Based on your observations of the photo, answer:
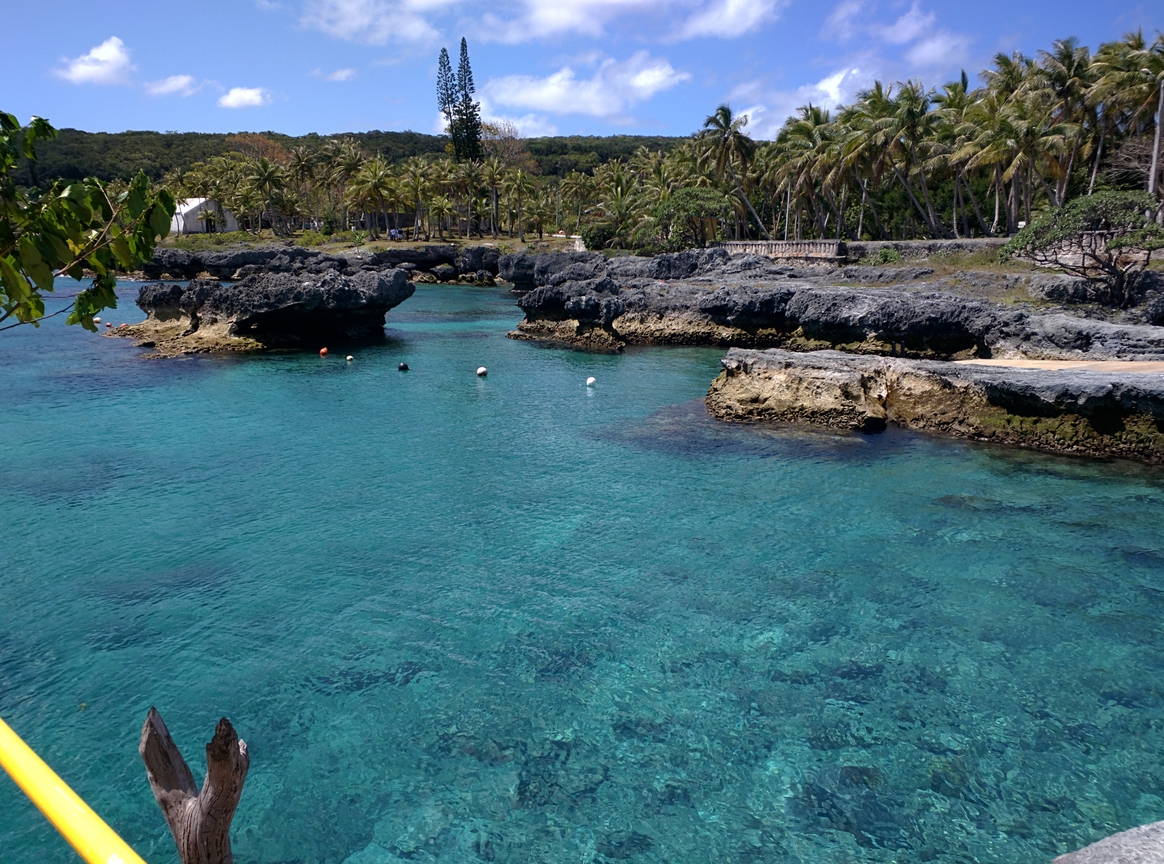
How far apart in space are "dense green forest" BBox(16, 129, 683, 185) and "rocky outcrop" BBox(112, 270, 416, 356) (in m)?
61.8

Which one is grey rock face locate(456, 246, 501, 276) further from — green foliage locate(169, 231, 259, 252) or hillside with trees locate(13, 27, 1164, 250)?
green foliage locate(169, 231, 259, 252)

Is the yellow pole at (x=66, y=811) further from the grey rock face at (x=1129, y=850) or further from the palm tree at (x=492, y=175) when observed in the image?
the palm tree at (x=492, y=175)

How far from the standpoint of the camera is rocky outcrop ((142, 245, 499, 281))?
2726 inches

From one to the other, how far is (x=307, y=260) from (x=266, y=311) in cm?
2802

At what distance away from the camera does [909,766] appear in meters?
9.33

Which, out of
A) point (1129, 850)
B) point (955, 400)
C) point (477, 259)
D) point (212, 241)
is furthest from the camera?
point (212, 241)

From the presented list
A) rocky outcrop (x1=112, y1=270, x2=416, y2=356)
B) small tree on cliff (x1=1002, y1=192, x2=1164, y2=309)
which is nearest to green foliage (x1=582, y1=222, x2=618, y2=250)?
rocky outcrop (x1=112, y1=270, x2=416, y2=356)

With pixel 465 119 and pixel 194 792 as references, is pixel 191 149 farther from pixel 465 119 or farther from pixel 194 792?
pixel 194 792

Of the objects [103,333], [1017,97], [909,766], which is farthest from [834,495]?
[103,333]

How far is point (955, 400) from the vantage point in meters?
23.0

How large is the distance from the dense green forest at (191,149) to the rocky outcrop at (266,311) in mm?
61787

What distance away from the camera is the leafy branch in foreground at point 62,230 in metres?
5.81

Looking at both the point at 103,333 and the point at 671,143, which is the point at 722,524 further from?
the point at 671,143

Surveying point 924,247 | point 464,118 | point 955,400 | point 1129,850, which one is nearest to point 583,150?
point 464,118
